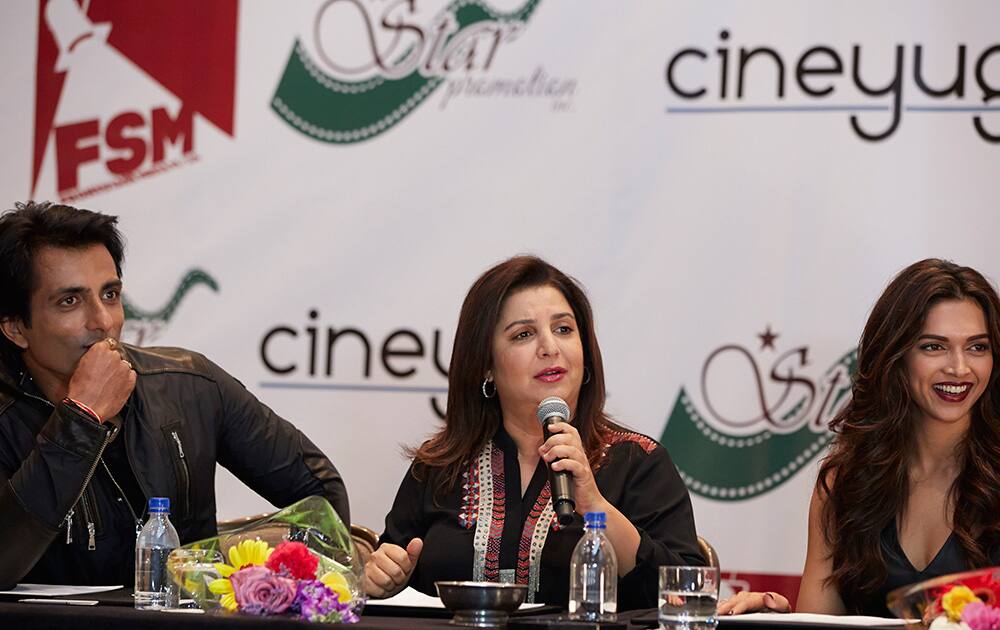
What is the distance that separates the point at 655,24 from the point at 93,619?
249cm

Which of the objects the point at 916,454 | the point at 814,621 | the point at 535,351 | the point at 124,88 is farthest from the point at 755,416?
the point at 124,88

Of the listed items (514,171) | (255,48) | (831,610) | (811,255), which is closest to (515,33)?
(514,171)

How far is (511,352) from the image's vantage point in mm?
3250

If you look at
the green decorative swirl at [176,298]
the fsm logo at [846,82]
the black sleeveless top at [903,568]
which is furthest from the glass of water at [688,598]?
the green decorative swirl at [176,298]

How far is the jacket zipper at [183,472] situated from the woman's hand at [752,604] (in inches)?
51.0

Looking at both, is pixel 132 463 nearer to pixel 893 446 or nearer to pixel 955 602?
pixel 893 446

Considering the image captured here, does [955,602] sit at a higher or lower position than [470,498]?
lower

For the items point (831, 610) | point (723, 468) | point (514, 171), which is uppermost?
point (514, 171)

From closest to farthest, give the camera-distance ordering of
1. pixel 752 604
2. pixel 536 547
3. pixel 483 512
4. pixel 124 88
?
pixel 752 604 < pixel 536 547 < pixel 483 512 < pixel 124 88

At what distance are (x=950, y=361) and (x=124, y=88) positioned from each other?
A: 2.70 m

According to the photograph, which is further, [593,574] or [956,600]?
[593,574]

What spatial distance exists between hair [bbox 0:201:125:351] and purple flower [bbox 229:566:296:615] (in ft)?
4.37

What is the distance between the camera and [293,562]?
7.35ft

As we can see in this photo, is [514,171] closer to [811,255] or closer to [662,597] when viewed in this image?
[811,255]
